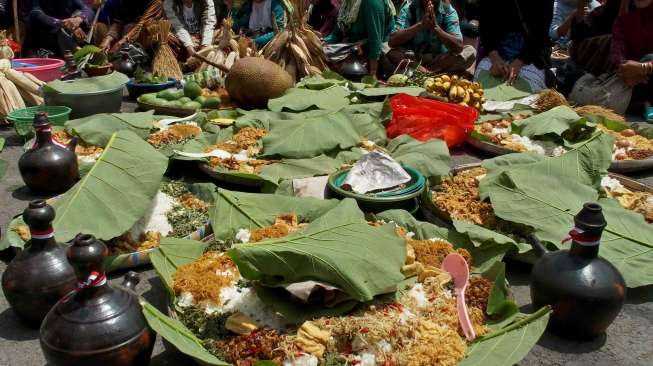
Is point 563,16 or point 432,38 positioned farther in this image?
point 563,16

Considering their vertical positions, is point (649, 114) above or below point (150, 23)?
below

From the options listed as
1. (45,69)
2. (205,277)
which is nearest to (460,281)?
(205,277)

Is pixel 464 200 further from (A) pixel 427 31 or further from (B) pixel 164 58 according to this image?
(B) pixel 164 58

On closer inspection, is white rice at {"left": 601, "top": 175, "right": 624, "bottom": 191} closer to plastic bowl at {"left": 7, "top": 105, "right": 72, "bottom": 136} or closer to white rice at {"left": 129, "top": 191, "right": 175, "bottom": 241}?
white rice at {"left": 129, "top": 191, "right": 175, "bottom": 241}

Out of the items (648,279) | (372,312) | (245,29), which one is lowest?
(245,29)

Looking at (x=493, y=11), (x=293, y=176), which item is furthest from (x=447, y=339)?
(x=493, y=11)

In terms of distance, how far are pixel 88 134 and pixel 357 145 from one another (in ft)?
5.78

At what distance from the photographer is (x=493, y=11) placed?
237 inches

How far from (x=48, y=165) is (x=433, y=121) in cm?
260

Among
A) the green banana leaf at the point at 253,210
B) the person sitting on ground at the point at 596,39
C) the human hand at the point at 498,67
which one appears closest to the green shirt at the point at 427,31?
the human hand at the point at 498,67

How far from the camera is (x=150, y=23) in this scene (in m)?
6.99

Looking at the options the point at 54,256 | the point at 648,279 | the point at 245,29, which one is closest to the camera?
the point at 54,256

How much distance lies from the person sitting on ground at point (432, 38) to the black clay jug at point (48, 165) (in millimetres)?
4181

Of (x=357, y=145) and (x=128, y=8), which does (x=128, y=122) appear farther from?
(x=128, y=8)
